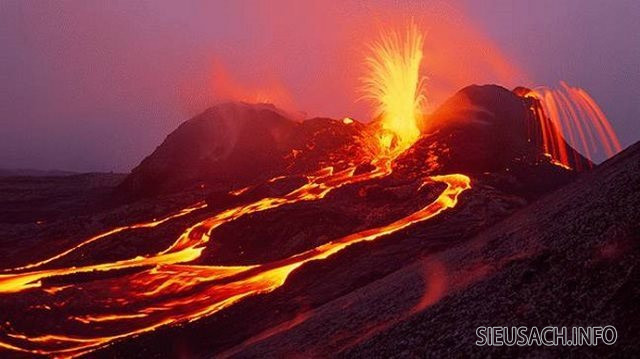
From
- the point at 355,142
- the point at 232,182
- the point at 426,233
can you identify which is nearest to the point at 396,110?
the point at 355,142

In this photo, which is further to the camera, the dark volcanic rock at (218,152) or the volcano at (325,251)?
the dark volcanic rock at (218,152)

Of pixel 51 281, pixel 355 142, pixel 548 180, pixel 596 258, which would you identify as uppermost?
pixel 355 142

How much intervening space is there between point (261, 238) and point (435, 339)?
26.4 meters

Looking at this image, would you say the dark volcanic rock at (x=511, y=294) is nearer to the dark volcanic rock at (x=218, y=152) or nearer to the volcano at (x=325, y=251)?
the volcano at (x=325, y=251)

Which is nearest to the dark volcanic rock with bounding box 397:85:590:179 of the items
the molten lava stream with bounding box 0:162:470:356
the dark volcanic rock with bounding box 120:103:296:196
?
the molten lava stream with bounding box 0:162:470:356

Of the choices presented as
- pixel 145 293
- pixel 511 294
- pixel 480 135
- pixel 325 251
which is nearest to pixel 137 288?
pixel 145 293

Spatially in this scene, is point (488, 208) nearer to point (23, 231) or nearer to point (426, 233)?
point (426, 233)

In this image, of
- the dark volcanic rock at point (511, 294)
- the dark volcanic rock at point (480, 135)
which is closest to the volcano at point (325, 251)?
the dark volcanic rock at point (511, 294)

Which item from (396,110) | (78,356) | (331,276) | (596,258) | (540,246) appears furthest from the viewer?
(396,110)

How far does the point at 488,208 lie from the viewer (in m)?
37.4

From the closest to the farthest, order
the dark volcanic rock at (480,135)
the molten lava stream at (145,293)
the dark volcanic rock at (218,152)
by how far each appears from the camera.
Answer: the molten lava stream at (145,293), the dark volcanic rock at (480,135), the dark volcanic rock at (218,152)

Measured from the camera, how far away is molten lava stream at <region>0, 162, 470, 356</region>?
24.7 m

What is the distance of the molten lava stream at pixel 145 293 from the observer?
81.1 ft

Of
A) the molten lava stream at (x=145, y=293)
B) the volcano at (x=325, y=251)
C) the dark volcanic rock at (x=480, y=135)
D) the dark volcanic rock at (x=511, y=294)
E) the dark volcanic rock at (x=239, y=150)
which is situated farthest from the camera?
the dark volcanic rock at (x=239, y=150)
